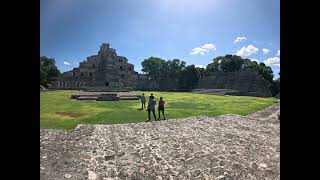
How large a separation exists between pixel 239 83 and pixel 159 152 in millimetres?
57204

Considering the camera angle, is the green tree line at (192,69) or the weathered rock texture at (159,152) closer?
the weathered rock texture at (159,152)

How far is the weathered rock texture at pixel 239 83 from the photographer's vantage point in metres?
57.9

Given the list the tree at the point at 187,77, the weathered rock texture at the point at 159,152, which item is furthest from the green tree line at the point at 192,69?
the weathered rock texture at the point at 159,152

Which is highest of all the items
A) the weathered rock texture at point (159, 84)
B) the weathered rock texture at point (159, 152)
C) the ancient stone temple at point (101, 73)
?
the ancient stone temple at point (101, 73)

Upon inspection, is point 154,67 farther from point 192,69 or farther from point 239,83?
point 239,83

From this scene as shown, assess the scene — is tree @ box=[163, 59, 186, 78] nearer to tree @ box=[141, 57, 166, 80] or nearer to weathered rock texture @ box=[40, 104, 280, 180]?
tree @ box=[141, 57, 166, 80]

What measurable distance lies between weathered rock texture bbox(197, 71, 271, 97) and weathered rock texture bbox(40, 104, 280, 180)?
138 feet

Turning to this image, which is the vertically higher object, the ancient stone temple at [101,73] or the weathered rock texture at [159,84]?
the ancient stone temple at [101,73]

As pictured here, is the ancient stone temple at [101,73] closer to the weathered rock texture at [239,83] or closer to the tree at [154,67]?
the tree at [154,67]

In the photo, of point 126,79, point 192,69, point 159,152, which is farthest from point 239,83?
point 159,152

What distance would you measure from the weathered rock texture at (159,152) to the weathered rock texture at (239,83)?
42108 millimetres

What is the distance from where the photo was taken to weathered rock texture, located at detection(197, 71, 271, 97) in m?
57.9

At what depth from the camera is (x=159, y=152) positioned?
428 inches
